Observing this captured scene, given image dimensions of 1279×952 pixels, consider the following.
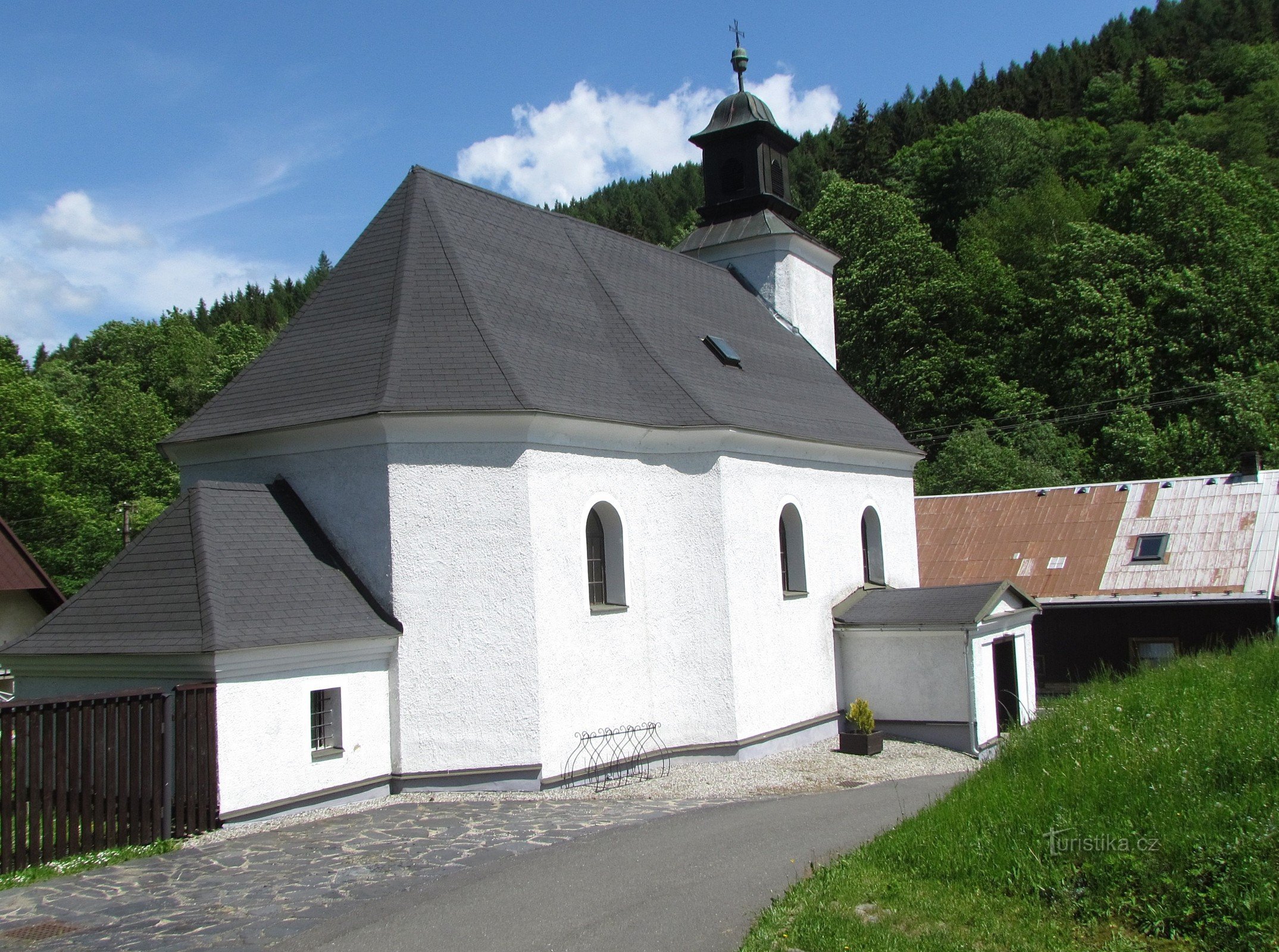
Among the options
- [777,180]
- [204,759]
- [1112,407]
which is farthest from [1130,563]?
[204,759]

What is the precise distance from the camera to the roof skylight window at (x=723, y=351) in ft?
61.0

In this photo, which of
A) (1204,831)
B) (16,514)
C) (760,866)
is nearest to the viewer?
(1204,831)

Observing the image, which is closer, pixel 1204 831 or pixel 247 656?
pixel 1204 831

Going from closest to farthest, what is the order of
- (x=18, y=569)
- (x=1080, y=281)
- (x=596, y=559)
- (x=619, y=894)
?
(x=619, y=894) < (x=596, y=559) < (x=18, y=569) < (x=1080, y=281)

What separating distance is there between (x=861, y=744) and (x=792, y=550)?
346 cm

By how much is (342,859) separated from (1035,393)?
3411 cm

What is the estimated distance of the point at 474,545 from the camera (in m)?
13.3

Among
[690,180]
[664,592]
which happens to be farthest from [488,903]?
[690,180]

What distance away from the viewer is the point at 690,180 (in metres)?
82.1

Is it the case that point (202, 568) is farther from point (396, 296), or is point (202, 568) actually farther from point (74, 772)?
point (396, 296)

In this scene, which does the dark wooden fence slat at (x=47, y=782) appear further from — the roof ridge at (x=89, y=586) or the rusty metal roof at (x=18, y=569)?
the rusty metal roof at (x=18, y=569)

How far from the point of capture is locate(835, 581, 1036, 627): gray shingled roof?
17.2m

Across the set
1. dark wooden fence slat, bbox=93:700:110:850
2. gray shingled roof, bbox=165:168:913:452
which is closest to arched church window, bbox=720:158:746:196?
gray shingled roof, bbox=165:168:913:452

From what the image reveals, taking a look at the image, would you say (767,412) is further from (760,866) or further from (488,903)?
(488,903)
